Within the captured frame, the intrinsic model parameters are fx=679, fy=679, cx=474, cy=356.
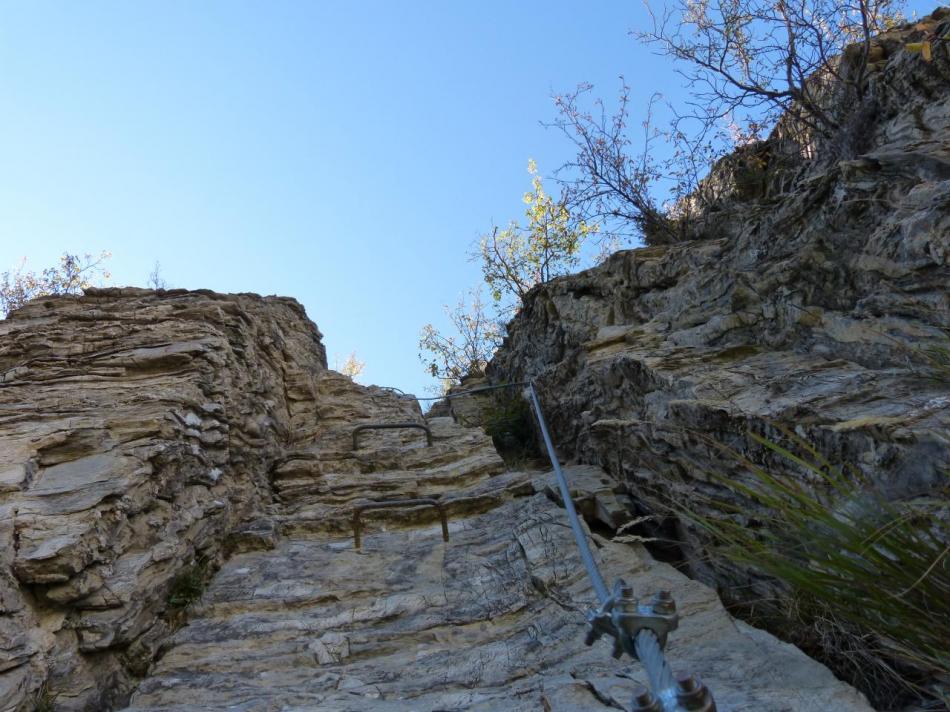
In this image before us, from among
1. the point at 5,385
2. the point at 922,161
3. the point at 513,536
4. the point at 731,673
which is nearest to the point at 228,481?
the point at 5,385

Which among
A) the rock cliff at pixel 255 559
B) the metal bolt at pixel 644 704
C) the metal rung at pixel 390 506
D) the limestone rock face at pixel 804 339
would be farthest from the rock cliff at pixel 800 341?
the metal rung at pixel 390 506

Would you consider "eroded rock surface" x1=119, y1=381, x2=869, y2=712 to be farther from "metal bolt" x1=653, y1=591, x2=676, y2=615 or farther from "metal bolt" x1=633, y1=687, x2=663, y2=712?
"metal bolt" x1=633, y1=687, x2=663, y2=712

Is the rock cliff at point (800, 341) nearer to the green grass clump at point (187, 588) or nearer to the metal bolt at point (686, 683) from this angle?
the metal bolt at point (686, 683)

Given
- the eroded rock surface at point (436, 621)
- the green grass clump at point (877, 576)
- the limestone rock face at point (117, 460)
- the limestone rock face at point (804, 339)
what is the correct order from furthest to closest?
1. the limestone rock face at point (117, 460)
2. the limestone rock face at point (804, 339)
3. the eroded rock surface at point (436, 621)
4. the green grass clump at point (877, 576)

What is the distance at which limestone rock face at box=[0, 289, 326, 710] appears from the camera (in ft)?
12.6

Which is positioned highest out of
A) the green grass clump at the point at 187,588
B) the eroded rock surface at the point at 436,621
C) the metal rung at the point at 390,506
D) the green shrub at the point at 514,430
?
the green shrub at the point at 514,430

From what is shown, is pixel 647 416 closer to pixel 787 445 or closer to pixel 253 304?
pixel 787 445

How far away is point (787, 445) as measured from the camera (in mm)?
3514

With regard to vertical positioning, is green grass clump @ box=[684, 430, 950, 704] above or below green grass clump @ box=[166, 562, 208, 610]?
below

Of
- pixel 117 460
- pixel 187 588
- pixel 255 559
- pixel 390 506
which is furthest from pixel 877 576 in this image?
pixel 117 460

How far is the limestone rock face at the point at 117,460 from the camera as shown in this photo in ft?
12.6

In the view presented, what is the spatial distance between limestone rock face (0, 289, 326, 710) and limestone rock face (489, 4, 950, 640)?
10.8 feet

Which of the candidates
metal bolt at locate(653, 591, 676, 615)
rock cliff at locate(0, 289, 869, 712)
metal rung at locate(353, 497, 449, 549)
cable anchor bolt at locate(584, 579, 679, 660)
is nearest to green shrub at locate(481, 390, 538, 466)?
rock cliff at locate(0, 289, 869, 712)

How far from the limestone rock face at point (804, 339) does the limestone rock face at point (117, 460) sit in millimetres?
3286
